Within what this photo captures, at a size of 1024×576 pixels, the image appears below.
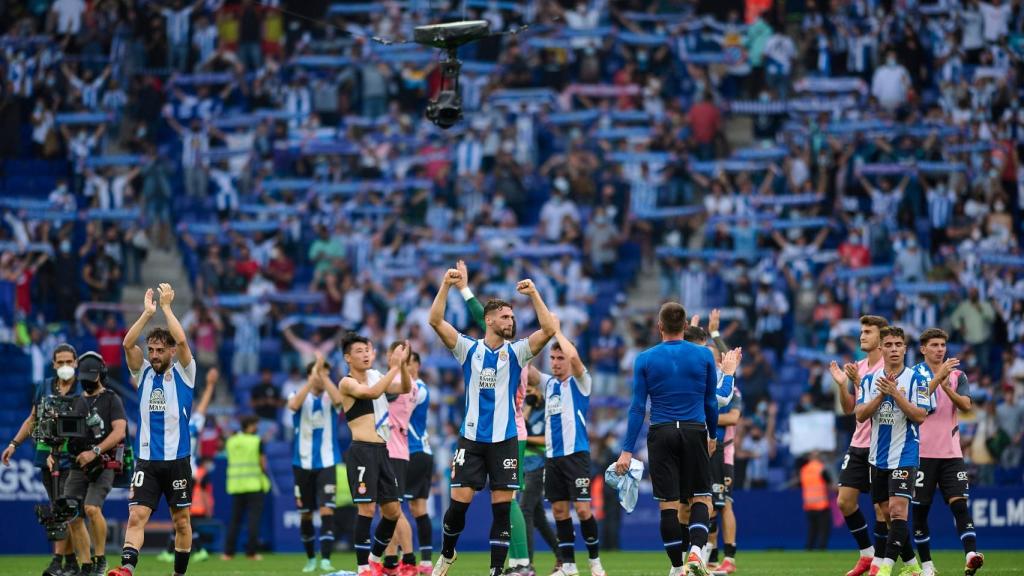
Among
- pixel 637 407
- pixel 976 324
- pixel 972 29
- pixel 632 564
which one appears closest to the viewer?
pixel 637 407

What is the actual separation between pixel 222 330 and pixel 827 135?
48.4 feet

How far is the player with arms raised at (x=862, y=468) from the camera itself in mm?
14594

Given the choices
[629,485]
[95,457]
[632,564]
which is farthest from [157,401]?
[632,564]

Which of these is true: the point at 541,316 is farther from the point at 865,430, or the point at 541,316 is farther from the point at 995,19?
the point at 995,19

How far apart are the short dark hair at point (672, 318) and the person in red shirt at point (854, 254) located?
18.3 m

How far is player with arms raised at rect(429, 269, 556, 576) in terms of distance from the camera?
1355 centimetres

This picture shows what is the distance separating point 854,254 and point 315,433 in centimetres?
1559

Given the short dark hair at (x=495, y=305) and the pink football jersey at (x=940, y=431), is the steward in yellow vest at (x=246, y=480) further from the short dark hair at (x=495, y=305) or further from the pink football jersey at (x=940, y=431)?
the pink football jersey at (x=940, y=431)

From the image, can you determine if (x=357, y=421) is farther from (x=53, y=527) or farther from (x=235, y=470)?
(x=235, y=470)

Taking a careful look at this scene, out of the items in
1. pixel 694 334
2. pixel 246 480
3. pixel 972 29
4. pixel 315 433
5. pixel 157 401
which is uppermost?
pixel 972 29

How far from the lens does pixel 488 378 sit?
13688mm

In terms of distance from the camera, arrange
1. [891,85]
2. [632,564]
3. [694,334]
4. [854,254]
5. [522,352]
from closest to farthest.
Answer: [522,352] < [694,334] < [632,564] < [854,254] < [891,85]

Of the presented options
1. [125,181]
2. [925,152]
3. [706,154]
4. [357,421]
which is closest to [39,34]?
[125,181]

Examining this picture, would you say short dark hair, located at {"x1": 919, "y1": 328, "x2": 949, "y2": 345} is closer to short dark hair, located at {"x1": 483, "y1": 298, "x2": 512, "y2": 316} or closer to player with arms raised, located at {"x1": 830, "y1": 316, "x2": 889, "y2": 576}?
player with arms raised, located at {"x1": 830, "y1": 316, "x2": 889, "y2": 576}
